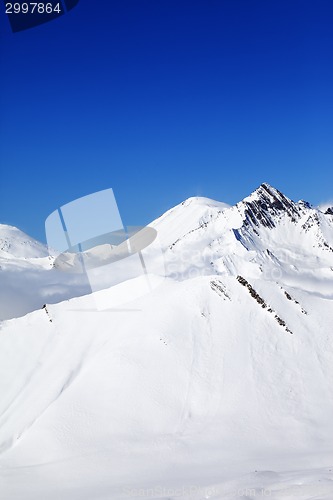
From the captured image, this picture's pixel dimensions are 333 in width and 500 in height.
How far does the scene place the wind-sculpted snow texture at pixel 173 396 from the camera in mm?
38531

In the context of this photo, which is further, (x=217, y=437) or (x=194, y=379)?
(x=194, y=379)

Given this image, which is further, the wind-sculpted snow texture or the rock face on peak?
the rock face on peak

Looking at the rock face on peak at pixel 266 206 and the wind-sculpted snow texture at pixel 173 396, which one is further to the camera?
the rock face on peak at pixel 266 206

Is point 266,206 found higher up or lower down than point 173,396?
higher up

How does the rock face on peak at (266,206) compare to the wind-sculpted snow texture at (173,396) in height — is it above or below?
above

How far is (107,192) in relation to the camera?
5438 cm

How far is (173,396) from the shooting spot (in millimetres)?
52156

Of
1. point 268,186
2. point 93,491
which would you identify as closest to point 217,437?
point 93,491

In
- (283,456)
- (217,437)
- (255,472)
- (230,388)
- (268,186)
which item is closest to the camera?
(255,472)

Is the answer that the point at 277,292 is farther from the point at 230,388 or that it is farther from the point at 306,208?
the point at 306,208

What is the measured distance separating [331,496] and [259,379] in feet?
96.5

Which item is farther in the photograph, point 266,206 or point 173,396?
point 266,206

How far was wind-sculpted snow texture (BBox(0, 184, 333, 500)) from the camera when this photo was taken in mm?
38531

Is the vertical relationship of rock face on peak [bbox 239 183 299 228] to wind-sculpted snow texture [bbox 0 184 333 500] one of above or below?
above
